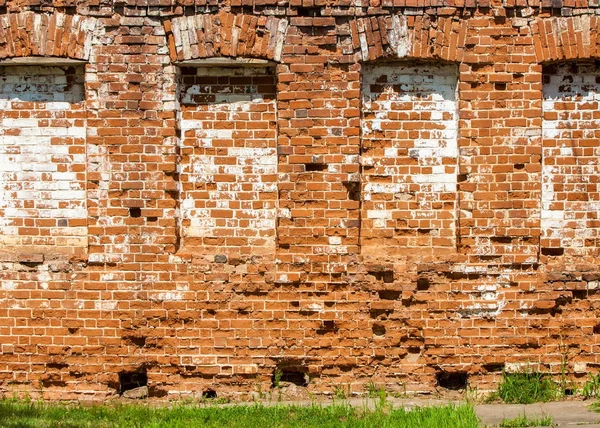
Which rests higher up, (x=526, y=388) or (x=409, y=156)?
(x=409, y=156)

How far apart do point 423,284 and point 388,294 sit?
1.12ft

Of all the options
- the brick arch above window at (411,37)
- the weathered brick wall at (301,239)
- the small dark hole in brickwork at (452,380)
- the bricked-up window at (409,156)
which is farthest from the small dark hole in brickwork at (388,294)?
the brick arch above window at (411,37)

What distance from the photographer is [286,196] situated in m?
6.32

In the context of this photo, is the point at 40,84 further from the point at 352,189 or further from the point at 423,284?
the point at 423,284

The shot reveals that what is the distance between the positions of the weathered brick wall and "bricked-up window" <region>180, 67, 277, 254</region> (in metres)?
0.13

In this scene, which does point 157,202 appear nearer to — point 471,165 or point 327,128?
point 327,128

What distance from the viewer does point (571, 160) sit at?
6.40 m

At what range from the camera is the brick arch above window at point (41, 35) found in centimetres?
626

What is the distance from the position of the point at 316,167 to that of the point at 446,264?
1.52 m

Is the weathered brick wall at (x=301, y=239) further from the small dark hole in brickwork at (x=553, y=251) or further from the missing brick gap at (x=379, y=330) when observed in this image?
the small dark hole in brickwork at (x=553, y=251)

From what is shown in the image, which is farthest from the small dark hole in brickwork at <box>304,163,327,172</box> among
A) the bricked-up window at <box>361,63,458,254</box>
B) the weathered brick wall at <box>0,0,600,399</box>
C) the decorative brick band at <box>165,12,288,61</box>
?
the decorative brick band at <box>165,12,288,61</box>

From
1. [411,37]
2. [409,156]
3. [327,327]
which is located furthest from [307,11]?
[327,327]

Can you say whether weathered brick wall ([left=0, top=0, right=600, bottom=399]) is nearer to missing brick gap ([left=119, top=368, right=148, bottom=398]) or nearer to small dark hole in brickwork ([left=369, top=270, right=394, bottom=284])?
small dark hole in brickwork ([left=369, top=270, right=394, bottom=284])

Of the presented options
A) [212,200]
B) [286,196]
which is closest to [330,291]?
[286,196]
